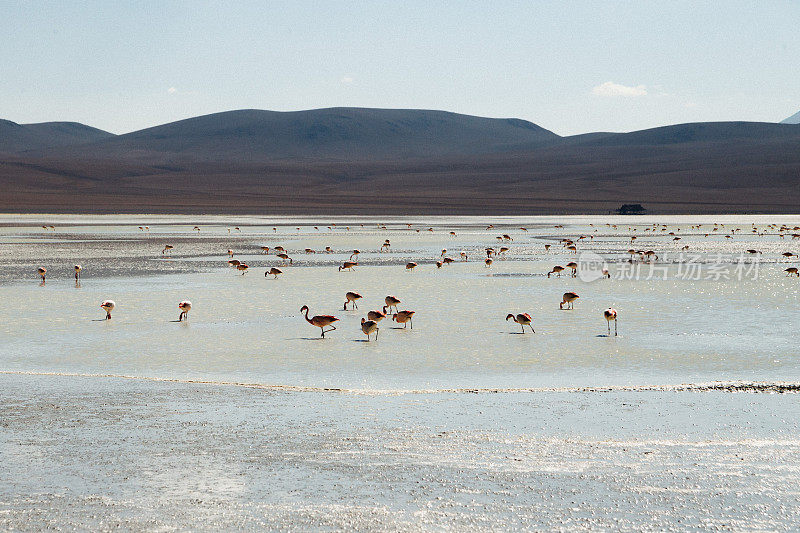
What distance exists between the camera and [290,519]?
526cm

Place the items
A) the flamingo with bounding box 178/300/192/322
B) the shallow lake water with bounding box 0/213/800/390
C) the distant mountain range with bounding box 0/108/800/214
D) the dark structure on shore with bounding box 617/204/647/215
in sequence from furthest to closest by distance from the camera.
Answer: the distant mountain range with bounding box 0/108/800/214 < the dark structure on shore with bounding box 617/204/647/215 < the flamingo with bounding box 178/300/192/322 < the shallow lake water with bounding box 0/213/800/390

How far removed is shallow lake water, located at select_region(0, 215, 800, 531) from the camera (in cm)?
549

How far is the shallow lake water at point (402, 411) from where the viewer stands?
5.49 meters

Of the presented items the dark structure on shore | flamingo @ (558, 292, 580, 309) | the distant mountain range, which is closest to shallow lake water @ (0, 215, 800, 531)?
A: flamingo @ (558, 292, 580, 309)

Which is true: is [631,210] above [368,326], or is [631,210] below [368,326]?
above

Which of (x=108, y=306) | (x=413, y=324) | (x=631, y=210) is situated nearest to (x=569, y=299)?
(x=413, y=324)

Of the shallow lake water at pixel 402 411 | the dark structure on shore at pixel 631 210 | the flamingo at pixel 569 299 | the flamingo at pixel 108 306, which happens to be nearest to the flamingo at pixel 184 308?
the shallow lake water at pixel 402 411

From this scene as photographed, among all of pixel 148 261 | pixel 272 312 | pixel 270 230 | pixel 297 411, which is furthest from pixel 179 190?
pixel 297 411

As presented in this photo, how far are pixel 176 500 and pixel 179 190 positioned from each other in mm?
108687

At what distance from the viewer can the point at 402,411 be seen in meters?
7.79

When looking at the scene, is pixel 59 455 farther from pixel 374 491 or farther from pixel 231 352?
pixel 231 352

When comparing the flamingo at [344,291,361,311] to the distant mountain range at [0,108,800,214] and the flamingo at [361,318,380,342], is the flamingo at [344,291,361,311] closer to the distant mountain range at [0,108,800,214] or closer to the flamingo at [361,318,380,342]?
the flamingo at [361,318,380,342]

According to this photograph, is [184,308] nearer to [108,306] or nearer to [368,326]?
[108,306]

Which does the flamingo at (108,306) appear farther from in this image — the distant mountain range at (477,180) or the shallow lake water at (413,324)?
the distant mountain range at (477,180)
